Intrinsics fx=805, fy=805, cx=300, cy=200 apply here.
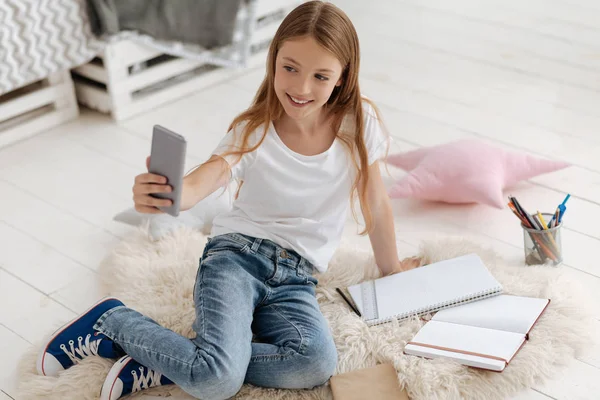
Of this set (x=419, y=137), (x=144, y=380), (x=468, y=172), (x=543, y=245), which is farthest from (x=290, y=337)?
(x=419, y=137)

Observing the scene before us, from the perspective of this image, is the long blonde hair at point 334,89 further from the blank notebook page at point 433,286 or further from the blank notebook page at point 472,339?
the blank notebook page at point 472,339

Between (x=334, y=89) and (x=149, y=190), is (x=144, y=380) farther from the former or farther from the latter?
(x=334, y=89)

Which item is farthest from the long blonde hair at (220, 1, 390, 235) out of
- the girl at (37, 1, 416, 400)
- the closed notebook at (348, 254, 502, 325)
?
the closed notebook at (348, 254, 502, 325)

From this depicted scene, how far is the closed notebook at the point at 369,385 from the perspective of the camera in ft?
4.39

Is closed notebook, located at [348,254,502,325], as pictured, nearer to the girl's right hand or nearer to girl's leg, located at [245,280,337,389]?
girl's leg, located at [245,280,337,389]

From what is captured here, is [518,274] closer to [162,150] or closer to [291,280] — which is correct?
[291,280]

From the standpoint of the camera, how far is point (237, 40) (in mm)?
2520

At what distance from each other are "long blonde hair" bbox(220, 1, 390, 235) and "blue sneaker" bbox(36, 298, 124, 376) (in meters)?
0.39

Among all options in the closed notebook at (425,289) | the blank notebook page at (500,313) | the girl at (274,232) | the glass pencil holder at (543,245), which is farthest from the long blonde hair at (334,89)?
the glass pencil holder at (543,245)

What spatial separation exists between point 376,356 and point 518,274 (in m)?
0.40

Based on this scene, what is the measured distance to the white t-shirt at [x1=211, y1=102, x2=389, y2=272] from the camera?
143 centimetres

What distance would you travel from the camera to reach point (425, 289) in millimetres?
1544

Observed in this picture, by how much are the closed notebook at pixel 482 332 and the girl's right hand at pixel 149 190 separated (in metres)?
0.52

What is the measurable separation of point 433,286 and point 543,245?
0.30 m
